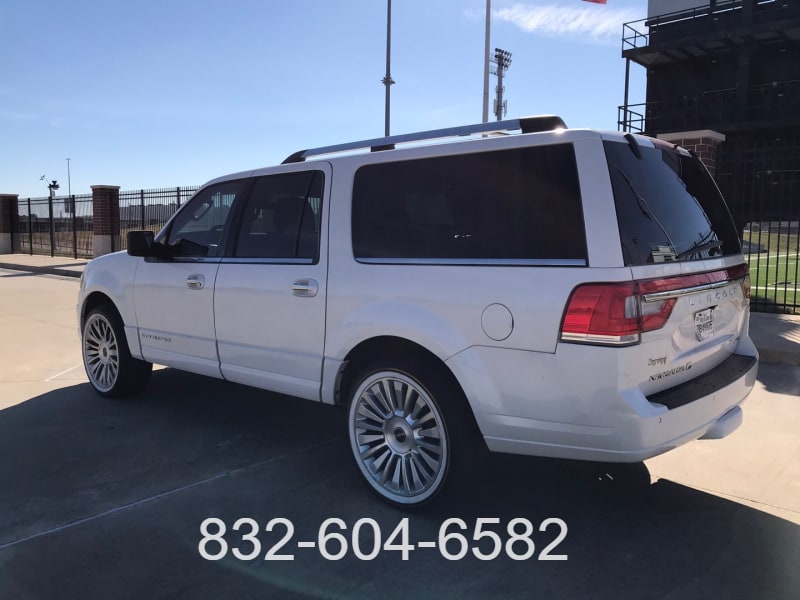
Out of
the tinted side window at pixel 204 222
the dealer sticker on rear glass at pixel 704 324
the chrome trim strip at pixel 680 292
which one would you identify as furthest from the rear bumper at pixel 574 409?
the tinted side window at pixel 204 222

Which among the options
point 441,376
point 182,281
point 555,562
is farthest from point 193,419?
point 555,562

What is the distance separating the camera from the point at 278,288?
4.09 meters

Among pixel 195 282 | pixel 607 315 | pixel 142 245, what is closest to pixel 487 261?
pixel 607 315

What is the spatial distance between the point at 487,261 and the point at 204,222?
258 centimetres

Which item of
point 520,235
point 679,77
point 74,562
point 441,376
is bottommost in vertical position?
point 74,562

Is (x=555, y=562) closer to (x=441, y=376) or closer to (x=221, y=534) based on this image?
(x=441, y=376)

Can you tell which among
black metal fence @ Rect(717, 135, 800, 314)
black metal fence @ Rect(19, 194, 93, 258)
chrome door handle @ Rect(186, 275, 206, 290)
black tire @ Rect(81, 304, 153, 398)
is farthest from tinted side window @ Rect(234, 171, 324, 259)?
black metal fence @ Rect(19, 194, 93, 258)

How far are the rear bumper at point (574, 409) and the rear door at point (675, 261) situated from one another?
112 millimetres

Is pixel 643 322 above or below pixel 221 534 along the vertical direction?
above

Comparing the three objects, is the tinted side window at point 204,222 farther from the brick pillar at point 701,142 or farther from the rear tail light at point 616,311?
the brick pillar at point 701,142

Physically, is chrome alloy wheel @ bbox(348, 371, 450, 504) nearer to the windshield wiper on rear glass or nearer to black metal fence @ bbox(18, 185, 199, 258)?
the windshield wiper on rear glass

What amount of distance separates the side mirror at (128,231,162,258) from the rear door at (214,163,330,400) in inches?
29.5

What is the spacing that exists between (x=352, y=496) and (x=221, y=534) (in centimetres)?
76

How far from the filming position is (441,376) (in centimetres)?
336
